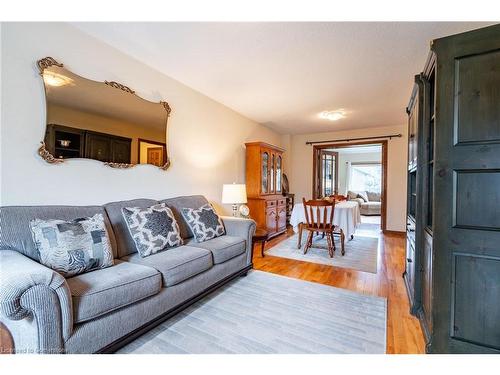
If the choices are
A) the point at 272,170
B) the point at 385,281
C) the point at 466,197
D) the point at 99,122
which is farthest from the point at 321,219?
the point at 99,122

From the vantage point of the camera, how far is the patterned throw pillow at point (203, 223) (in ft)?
8.07

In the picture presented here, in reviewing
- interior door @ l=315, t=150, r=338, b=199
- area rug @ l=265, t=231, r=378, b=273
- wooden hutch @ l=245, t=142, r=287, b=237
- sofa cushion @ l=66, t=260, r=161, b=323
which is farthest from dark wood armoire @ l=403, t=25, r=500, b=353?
interior door @ l=315, t=150, r=338, b=199

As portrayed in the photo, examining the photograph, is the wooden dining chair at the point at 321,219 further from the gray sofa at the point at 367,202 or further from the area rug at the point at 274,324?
the gray sofa at the point at 367,202

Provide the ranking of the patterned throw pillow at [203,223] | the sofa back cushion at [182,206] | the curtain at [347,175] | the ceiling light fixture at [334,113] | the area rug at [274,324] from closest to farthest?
1. the area rug at [274,324]
2. the patterned throw pillow at [203,223]
3. the sofa back cushion at [182,206]
4. the ceiling light fixture at [334,113]
5. the curtain at [347,175]

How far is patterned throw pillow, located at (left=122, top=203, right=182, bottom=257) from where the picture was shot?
76.7 inches

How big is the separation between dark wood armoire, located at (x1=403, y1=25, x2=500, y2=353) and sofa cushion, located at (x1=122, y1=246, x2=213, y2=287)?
5.44ft

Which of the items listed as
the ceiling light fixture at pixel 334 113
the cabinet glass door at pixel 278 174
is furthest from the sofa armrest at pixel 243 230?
the ceiling light fixture at pixel 334 113

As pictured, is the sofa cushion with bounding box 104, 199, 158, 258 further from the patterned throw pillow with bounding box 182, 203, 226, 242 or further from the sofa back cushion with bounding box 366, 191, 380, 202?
the sofa back cushion with bounding box 366, 191, 380, 202

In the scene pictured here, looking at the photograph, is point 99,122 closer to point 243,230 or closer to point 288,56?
point 243,230

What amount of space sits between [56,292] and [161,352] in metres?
0.72

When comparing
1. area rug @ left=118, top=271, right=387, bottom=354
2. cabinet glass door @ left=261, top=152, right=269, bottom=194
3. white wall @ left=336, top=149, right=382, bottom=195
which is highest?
white wall @ left=336, top=149, right=382, bottom=195

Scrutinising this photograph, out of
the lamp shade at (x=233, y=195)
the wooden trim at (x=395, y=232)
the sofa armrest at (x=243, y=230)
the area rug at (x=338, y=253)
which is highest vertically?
the lamp shade at (x=233, y=195)

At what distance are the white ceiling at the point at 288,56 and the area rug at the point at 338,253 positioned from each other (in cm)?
238
